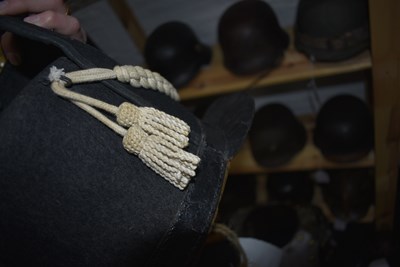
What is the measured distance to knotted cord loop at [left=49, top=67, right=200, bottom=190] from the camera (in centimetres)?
38

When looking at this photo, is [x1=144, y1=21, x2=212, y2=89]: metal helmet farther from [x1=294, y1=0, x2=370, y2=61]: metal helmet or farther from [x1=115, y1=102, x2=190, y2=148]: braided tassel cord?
[x1=115, y1=102, x2=190, y2=148]: braided tassel cord

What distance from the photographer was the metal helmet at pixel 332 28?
906 mm

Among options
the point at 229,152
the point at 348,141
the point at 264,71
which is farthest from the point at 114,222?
the point at 348,141

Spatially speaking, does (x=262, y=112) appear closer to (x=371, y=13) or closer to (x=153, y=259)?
(x=371, y=13)

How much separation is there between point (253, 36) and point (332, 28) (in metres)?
0.22

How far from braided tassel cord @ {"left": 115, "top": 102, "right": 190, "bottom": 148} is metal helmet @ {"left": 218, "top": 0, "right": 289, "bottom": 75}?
71cm

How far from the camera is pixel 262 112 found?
1.29 m

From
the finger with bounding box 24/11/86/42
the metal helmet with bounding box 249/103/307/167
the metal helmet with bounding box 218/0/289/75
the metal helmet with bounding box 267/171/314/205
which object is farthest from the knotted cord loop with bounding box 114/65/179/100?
the metal helmet with bounding box 267/171/314/205

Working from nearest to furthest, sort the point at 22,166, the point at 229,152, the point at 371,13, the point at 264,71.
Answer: the point at 22,166 < the point at 229,152 < the point at 371,13 < the point at 264,71

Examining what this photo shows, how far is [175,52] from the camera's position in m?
1.13

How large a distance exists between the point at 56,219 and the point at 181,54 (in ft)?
2.77

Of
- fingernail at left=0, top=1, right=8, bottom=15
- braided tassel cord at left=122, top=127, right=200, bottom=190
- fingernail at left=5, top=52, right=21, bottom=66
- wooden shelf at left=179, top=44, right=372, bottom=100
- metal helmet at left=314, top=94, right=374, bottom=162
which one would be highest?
fingernail at left=0, top=1, right=8, bottom=15

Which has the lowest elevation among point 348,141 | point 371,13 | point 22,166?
point 348,141

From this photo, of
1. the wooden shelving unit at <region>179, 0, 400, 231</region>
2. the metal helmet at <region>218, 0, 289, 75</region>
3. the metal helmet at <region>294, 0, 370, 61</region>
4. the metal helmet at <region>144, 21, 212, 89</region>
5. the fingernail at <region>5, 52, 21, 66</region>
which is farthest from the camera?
the metal helmet at <region>144, 21, 212, 89</region>
